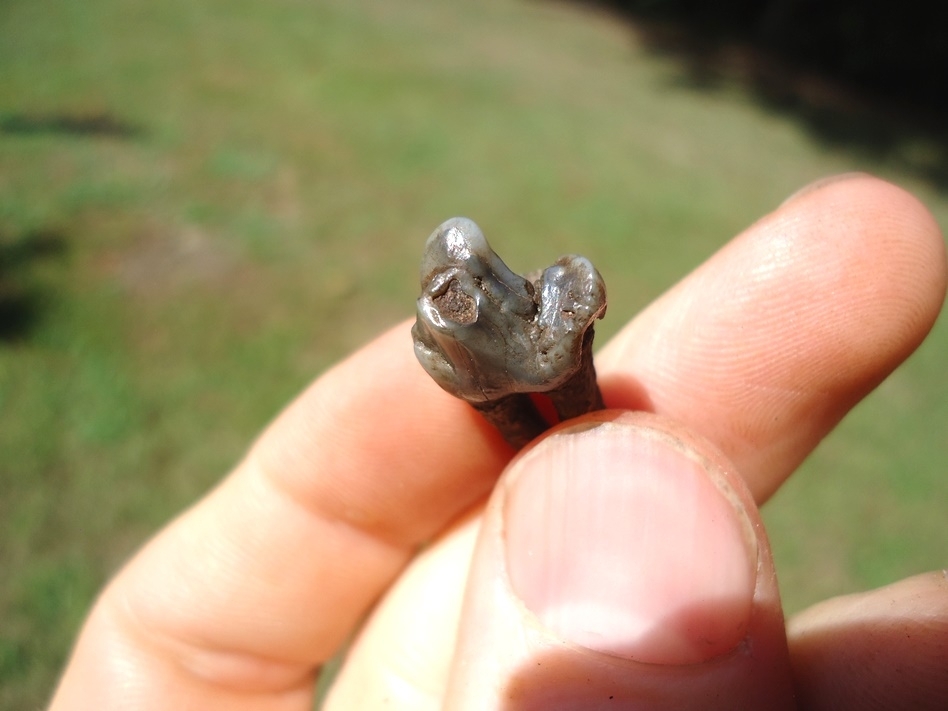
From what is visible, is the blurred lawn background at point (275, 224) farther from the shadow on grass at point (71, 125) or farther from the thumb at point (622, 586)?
the thumb at point (622, 586)

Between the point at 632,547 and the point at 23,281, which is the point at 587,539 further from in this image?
the point at 23,281

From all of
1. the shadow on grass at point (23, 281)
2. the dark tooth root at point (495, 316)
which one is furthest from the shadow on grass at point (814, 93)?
the dark tooth root at point (495, 316)

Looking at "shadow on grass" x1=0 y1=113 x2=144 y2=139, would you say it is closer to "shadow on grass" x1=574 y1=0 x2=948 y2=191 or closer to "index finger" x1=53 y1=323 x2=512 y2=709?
"index finger" x1=53 y1=323 x2=512 y2=709

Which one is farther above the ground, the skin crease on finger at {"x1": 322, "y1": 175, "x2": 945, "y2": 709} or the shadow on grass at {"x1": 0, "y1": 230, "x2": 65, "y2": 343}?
the skin crease on finger at {"x1": 322, "y1": 175, "x2": 945, "y2": 709}

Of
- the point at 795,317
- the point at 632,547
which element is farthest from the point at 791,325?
the point at 632,547

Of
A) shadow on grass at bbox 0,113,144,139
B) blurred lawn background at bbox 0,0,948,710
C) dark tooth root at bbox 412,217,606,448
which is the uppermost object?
dark tooth root at bbox 412,217,606,448

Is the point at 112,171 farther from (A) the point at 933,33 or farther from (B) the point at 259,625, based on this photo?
(A) the point at 933,33

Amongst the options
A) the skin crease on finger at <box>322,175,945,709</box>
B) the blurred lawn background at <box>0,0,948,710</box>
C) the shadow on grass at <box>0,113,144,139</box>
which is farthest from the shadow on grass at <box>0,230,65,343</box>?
the skin crease on finger at <box>322,175,945,709</box>

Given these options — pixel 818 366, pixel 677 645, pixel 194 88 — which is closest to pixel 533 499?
pixel 677 645
